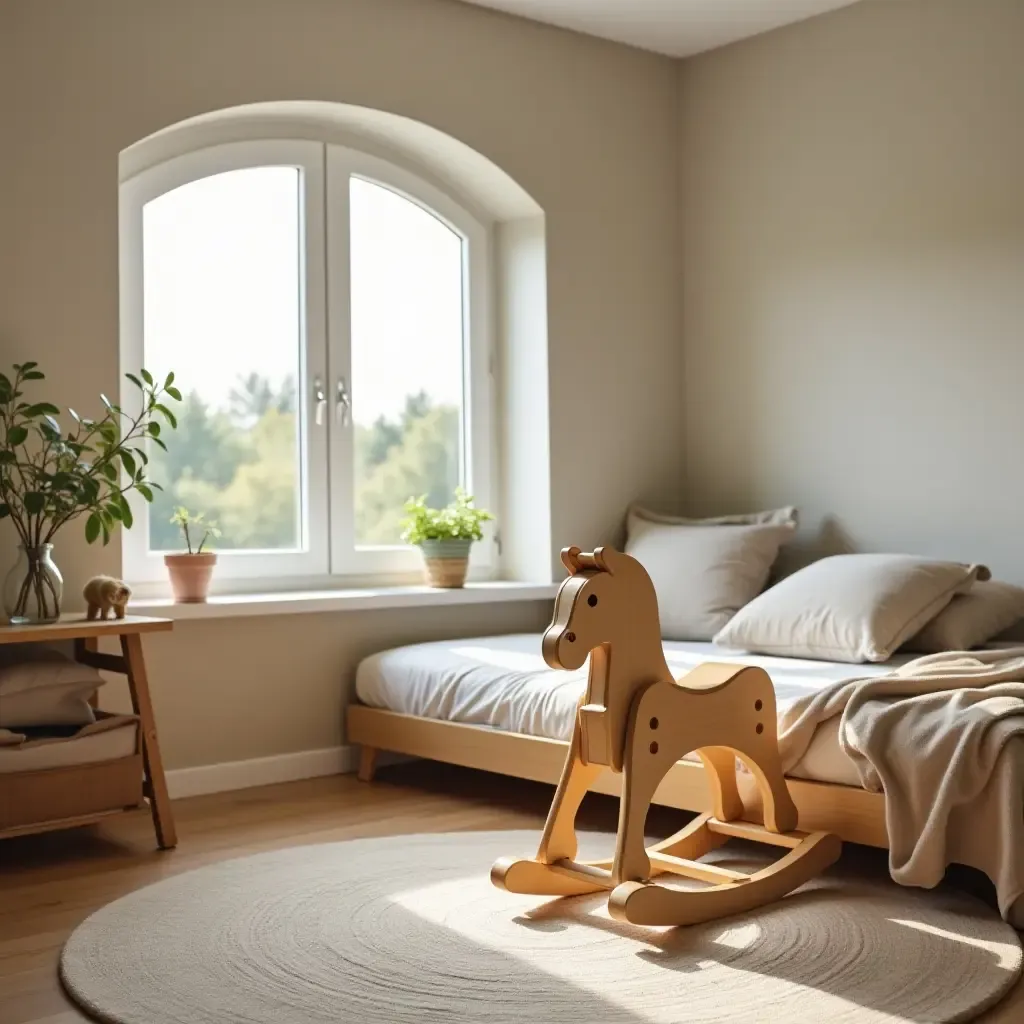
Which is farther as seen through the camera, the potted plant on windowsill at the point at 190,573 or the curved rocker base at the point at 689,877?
the potted plant on windowsill at the point at 190,573

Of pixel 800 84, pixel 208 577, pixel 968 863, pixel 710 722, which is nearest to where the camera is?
pixel 968 863

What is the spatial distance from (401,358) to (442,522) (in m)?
0.60

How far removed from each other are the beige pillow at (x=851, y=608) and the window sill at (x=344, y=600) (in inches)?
34.8

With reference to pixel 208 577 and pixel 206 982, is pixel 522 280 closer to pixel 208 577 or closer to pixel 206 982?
pixel 208 577

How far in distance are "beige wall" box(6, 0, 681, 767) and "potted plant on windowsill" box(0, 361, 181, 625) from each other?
17 centimetres

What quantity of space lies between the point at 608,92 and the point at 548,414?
→ 1.22m

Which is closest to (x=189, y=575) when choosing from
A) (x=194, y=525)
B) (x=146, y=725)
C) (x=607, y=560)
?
(x=194, y=525)

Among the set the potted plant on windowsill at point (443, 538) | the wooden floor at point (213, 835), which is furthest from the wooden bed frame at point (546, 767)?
the potted plant on windowsill at point (443, 538)

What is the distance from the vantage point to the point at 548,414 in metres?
4.77

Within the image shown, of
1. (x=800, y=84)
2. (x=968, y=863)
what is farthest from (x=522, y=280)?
(x=968, y=863)

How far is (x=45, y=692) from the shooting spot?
3.33 metres

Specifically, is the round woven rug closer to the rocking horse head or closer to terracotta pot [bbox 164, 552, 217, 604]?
the rocking horse head

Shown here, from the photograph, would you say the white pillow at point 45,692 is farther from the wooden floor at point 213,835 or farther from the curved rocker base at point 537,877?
the curved rocker base at point 537,877

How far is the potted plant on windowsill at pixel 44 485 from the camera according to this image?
336 cm
